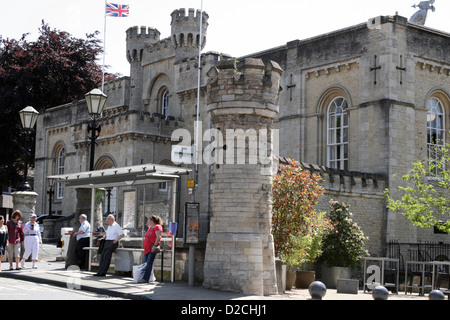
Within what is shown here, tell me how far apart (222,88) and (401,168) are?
1292 cm

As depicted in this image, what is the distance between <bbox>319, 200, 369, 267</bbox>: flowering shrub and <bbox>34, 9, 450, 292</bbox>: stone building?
2.61 metres

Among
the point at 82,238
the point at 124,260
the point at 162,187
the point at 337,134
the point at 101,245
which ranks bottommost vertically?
the point at 124,260

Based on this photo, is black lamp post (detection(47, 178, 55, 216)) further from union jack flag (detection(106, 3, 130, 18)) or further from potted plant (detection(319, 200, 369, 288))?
potted plant (detection(319, 200, 369, 288))

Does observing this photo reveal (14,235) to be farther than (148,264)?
Yes

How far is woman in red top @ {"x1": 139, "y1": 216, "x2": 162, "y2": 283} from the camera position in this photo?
15.3 metres

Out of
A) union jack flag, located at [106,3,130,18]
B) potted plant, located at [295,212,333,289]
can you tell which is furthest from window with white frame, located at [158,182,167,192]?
union jack flag, located at [106,3,130,18]

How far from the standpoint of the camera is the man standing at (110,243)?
1669 centimetres

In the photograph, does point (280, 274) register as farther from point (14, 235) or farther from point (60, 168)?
point (60, 168)

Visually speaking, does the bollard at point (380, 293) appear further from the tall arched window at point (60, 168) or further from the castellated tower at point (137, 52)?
the tall arched window at point (60, 168)

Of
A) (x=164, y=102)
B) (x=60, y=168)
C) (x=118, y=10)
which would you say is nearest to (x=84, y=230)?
(x=164, y=102)

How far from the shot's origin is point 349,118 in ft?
90.7

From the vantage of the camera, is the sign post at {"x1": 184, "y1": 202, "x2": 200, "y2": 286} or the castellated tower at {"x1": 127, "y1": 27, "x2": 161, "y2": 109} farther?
the castellated tower at {"x1": 127, "y1": 27, "x2": 161, "y2": 109}

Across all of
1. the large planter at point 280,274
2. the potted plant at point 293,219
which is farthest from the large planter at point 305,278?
the large planter at point 280,274

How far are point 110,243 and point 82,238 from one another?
82.3 inches
